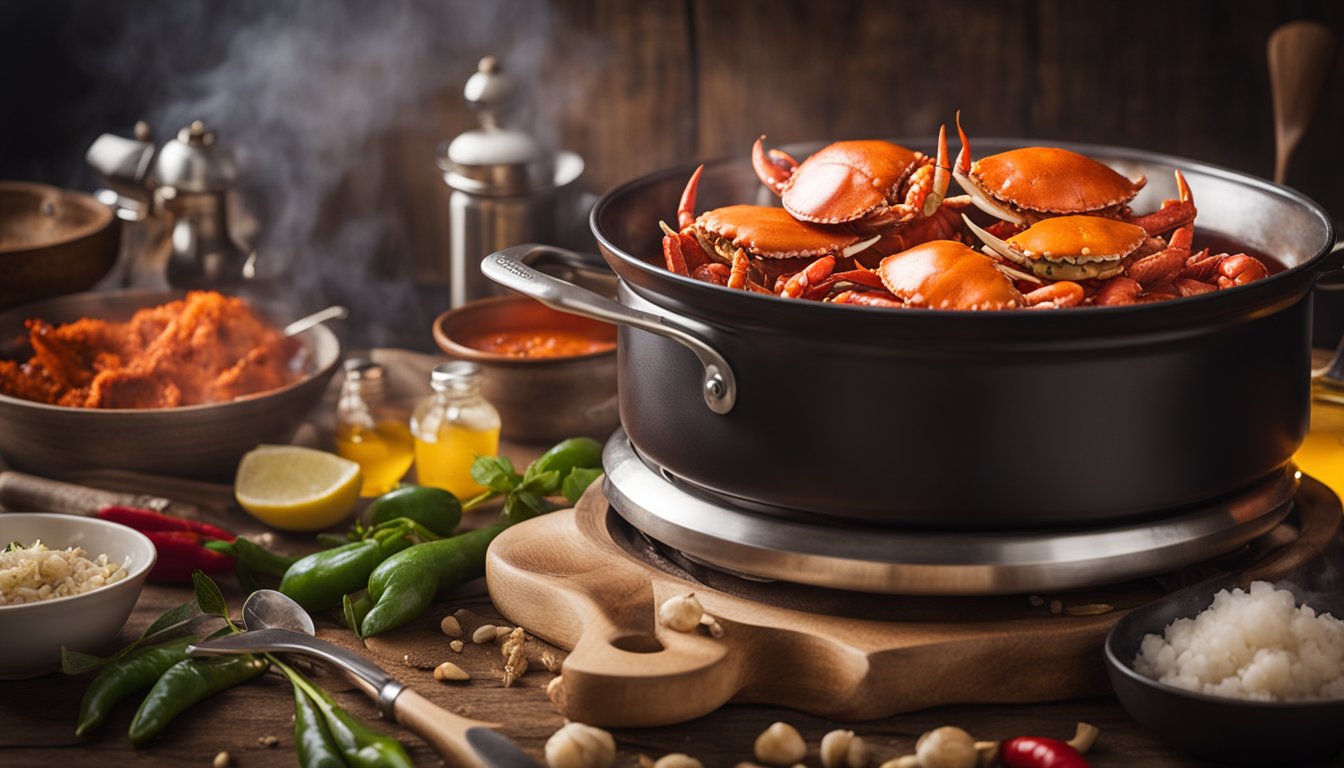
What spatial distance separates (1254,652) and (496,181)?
168 cm

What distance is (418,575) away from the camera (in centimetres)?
178

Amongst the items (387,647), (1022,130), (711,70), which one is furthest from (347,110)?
(387,647)

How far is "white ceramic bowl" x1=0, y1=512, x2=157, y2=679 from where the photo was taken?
1.61m

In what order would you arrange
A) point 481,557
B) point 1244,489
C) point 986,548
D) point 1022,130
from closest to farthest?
point 986,548, point 1244,489, point 481,557, point 1022,130

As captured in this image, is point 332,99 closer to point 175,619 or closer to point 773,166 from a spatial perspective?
point 773,166

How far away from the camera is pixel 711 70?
3059 millimetres

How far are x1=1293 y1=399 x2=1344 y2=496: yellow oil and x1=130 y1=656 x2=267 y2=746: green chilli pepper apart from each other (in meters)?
1.38

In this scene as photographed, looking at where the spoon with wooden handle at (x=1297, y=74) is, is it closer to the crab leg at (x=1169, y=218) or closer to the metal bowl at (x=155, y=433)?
the crab leg at (x=1169, y=218)

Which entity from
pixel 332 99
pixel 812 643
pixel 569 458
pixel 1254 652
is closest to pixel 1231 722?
pixel 1254 652

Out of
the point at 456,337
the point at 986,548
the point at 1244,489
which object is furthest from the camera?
the point at 456,337

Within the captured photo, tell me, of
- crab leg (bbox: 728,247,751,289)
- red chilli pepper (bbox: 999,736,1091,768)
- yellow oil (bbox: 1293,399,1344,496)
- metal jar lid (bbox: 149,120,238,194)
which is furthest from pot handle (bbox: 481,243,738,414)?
metal jar lid (bbox: 149,120,238,194)

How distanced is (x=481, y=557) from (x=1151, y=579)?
83 cm

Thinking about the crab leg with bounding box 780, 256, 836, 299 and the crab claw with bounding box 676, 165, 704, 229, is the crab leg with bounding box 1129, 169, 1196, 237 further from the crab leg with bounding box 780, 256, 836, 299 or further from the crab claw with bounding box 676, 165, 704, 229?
the crab claw with bounding box 676, 165, 704, 229

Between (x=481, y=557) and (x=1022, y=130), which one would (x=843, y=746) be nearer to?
(x=481, y=557)
